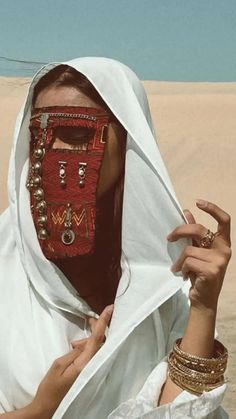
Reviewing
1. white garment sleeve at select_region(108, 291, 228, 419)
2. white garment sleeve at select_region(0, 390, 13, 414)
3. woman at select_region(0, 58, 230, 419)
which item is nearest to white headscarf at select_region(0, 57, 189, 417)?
woman at select_region(0, 58, 230, 419)

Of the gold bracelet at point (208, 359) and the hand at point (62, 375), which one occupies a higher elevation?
the gold bracelet at point (208, 359)

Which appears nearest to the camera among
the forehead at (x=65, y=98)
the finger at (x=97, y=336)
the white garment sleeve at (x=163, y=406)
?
the white garment sleeve at (x=163, y=406)

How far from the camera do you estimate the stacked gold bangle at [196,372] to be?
2.07m

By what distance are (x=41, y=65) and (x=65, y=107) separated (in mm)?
244

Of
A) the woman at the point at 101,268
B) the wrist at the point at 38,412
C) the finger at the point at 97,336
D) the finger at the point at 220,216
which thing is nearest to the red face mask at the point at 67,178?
the woman at the point at 101,268

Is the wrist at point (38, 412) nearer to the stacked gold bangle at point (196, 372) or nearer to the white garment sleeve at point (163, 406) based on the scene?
the white garment sleeve at point (163, 406)

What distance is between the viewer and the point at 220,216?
2109 mm

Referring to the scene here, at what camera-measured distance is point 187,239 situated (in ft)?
7.12

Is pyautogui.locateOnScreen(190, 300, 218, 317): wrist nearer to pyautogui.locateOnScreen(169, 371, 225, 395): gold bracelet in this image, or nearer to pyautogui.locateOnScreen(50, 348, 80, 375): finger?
pyautogui.locateOnScreen(169, 371, 225, 395): gold bracelet

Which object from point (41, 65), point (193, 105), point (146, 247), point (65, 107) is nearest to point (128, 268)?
point (146, 247)

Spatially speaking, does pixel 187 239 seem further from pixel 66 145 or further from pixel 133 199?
pixel 66 145

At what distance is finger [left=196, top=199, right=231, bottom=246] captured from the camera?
6.89 ft

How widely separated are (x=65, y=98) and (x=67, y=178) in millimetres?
236

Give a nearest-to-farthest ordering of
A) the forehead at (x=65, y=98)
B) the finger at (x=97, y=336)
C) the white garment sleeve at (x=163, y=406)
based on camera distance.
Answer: the white garment sleeve at (x=163, y=406)
the finger at (x=97, y=336)
the forehead at (x=65, y=98)
